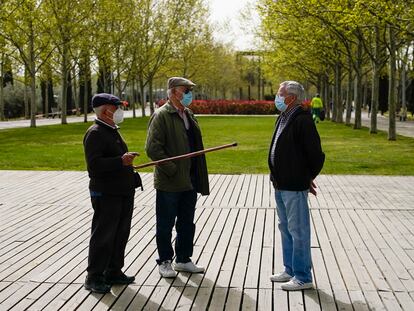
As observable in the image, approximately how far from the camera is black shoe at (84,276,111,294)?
5363 mm

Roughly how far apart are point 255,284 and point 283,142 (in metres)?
1.36

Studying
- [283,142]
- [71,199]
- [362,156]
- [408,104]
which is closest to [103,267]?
[283,142]

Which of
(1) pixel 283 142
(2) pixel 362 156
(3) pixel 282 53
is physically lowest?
(2) pixel 362 156

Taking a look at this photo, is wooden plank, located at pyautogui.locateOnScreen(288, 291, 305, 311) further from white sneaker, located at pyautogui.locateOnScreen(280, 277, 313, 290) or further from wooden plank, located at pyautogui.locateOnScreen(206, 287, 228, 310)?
wooden plank, located at pyautogui.locateOnScreen(206, 287, 228, 310)

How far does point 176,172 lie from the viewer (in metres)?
5.66

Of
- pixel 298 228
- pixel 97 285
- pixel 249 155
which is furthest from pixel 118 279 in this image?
pixel 249 155

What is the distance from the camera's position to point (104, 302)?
5.15 metres

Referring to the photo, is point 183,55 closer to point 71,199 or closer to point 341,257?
point 71,199

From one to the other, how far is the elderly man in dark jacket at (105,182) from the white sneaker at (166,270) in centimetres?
57

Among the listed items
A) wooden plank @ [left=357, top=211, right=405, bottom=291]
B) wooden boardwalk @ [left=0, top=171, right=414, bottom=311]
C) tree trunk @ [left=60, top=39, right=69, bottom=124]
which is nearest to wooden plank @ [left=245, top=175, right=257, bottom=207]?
wooden boardwalk @ [left=0, top=171, right=414, bottom=311]

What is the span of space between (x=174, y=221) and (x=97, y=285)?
3.15 ft

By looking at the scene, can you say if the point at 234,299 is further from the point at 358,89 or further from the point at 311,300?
the point at 358,89

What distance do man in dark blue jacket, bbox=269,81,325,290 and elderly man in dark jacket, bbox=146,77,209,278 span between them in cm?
82

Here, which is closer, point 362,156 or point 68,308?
point 68,308
